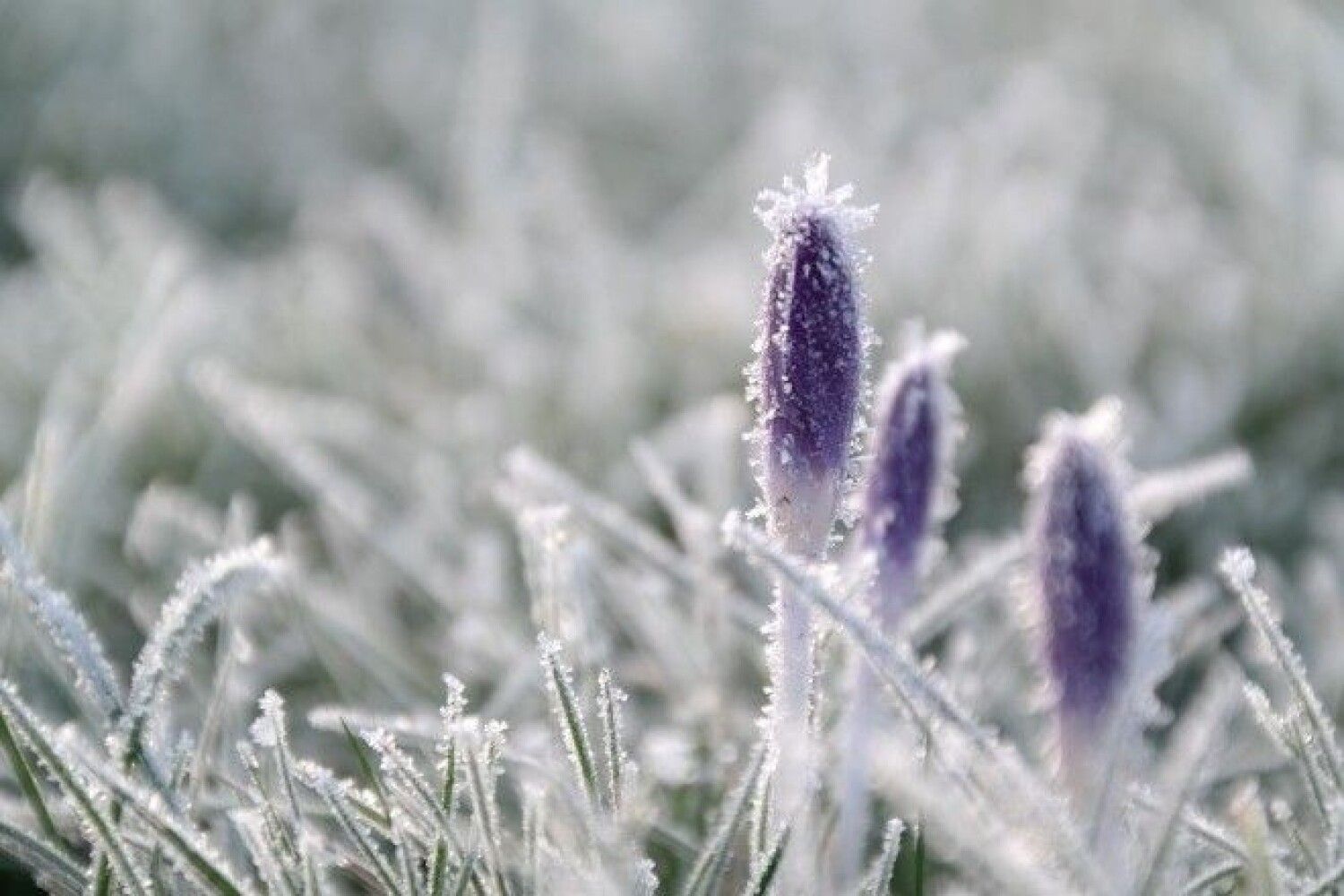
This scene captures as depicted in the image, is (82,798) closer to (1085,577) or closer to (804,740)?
(804,740)

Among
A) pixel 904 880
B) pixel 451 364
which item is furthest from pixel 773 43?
pixel 904 880

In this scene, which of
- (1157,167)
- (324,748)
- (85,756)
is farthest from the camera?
(1157,167)

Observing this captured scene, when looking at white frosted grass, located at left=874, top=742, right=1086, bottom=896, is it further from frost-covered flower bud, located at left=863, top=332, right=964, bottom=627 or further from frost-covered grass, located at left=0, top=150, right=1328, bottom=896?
frost-covered flower bud, located at left=863, top=332, right=964, bottom=627

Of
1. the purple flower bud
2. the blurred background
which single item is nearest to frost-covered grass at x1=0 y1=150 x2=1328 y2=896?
the purple flower bud

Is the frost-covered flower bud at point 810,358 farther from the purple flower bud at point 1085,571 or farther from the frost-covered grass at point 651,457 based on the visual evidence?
the purple flower bud at point 1085,571

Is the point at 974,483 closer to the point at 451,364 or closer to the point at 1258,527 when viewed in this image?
the point at 1258,527

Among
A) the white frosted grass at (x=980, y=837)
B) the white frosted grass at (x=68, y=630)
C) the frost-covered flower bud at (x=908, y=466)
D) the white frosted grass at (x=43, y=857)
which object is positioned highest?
the frost-covered flower bud at (x=908, y=466)

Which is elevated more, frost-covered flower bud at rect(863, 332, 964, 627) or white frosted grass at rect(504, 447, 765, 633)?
white frosted grass at rect(504, 447, 765, 633)

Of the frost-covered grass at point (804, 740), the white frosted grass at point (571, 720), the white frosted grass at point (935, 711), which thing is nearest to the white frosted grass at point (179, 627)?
the frost-covered grass at point (804, 740)

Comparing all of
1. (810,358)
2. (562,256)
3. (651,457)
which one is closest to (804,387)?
(810,358)
